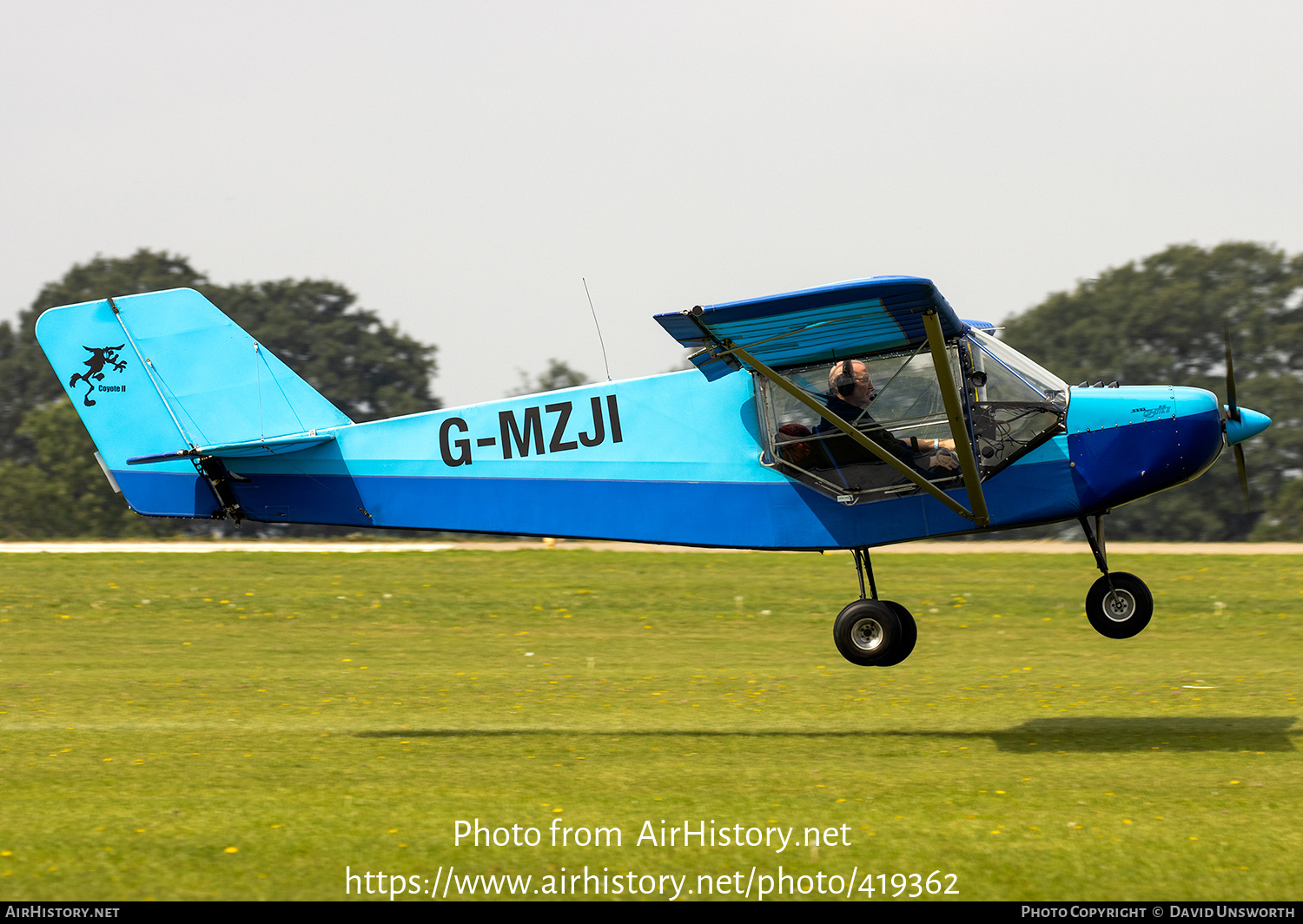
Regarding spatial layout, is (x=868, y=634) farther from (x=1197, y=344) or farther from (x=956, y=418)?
(x=1197, y=344)

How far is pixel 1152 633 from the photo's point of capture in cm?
1986

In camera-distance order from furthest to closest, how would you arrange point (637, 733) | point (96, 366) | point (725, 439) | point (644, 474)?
point (96, 366) → point (637, 733) → point (644, 474) → point (725, 439)

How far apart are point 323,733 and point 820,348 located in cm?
576

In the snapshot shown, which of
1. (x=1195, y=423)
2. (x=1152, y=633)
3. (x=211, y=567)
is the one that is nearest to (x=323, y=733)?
(x=1195, y=423)

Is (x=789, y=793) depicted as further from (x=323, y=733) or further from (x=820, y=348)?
(x=323, y=733)

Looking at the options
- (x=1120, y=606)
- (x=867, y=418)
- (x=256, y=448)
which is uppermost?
(x=256, y=448)

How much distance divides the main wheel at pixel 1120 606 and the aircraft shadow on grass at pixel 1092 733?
1024mm

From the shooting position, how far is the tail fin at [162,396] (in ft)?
40.6

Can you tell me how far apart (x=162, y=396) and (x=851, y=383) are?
6.39m

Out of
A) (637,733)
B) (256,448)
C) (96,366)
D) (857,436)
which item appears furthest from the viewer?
(96,366)

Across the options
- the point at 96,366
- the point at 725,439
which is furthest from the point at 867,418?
the point at 96,366

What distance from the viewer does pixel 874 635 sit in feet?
36.9

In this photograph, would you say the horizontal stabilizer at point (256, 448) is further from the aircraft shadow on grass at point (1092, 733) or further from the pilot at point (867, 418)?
the pilot at point (867, 418)

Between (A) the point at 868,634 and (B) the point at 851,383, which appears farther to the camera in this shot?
(A) the point at 868,634
